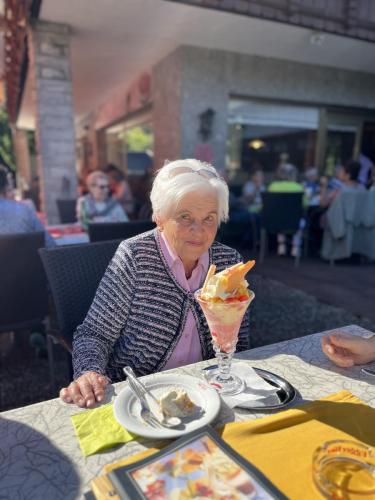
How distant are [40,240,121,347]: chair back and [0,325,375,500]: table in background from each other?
31.2 inches

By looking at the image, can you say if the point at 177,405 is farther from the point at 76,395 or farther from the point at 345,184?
the point at 345,184

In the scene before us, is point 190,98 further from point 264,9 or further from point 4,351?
point 4,351

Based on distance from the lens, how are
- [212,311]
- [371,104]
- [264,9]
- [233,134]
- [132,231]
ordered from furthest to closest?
[371,104] → [233,134] → [264,9] → [132,231] → [212,311]

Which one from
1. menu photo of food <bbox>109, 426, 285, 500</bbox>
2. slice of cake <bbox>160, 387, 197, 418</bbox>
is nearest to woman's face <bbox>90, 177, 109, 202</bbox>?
slice of cake <bbox>160, 387, 197, 418</bbox>

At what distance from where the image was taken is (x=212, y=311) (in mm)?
918

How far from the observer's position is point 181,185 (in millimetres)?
1212

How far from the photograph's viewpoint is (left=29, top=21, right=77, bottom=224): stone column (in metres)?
4.81

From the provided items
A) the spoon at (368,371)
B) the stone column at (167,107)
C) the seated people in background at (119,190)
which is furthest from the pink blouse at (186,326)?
the stone column at (167,107)

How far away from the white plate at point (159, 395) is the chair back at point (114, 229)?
5.31 feet

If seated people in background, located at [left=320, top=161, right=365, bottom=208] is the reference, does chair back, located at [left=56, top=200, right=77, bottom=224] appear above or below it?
below

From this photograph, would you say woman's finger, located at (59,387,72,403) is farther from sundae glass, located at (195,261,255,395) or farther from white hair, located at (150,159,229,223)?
white hair, located at (150,159,229,223)

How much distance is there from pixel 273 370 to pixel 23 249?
1.72m

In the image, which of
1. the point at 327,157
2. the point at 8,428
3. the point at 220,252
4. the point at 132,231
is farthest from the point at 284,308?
the point at 327,157

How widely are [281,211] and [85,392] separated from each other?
484 cm
